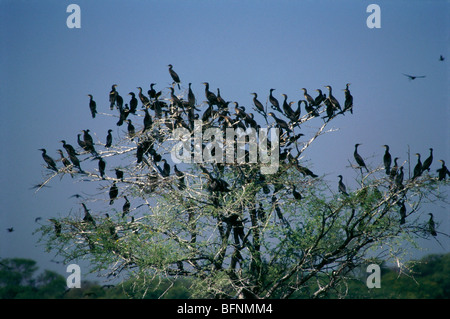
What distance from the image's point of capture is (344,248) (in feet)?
29.1

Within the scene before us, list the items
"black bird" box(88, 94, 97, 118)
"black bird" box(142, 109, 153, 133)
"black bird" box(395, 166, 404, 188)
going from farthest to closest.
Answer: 1. "black bird" box(88, 94, 97, 118)
2. "black bird" box(142, 109, 153, 133)
3. "black bird" box(395, 166, 404, 188)

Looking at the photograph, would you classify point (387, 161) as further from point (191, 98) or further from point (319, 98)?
point (191, 98)

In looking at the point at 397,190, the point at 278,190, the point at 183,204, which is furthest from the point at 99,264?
the point at 397,190

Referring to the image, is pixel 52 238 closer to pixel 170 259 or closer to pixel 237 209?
pixel 170 259

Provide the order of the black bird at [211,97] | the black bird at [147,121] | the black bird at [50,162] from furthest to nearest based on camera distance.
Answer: the black bird at [211,97] → the black bird at [50,162] → the black bird at [147,121]

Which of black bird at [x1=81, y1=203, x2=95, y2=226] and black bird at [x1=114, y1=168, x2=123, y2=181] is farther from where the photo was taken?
black bird at [x1=114, y1=168, x2=123, y2=181]

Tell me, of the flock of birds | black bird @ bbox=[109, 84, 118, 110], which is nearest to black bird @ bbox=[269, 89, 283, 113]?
the flock of birds

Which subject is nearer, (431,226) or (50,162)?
(431,226)

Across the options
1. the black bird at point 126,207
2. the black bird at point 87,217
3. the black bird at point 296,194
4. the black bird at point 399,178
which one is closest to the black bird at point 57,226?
the black bird at point 87,217

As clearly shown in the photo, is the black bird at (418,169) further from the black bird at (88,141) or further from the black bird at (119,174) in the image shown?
the black bird at (88,141)

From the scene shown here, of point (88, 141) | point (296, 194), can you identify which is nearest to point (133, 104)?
point (88, 141)

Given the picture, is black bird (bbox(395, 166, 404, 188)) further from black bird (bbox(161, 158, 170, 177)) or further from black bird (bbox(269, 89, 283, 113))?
black bird (bbox(161, 158, 170, 177))

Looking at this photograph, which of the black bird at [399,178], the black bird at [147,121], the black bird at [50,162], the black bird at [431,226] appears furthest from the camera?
the black bird at [50,162]

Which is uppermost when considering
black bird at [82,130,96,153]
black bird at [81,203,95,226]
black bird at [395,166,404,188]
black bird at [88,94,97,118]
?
black bird at [88,94,97,118]
